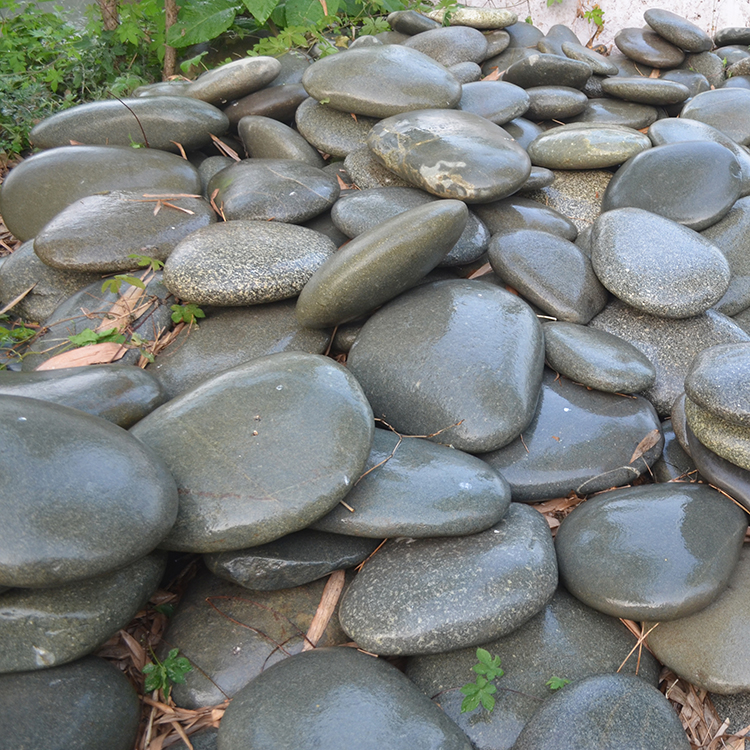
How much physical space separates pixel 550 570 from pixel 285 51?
4564 mm

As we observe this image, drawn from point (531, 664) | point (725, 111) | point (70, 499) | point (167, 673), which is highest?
point (70, 499)

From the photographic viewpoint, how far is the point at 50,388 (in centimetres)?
245

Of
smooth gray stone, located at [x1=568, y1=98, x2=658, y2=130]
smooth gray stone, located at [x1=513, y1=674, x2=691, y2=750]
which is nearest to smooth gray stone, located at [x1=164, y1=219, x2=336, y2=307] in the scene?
smooth gray stone, located at [x1=513, y1=674, x2=691, y2=750]

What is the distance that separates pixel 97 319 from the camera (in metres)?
3.27

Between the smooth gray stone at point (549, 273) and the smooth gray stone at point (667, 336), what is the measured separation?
0.41 feet

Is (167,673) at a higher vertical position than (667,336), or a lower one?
lower

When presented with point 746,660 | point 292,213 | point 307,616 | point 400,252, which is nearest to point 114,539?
point 307,616

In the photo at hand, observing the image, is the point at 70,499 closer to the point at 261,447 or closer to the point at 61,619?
the point at 61,619

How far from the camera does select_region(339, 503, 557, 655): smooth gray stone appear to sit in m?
2.04

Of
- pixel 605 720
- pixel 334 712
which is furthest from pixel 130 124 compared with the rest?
pixel 605 720

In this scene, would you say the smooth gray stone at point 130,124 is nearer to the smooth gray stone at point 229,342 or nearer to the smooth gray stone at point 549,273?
the smooth gray stone at point 229,342

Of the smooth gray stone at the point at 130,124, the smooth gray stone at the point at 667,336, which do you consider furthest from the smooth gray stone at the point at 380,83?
the smooth gray stone at the point at 667,336

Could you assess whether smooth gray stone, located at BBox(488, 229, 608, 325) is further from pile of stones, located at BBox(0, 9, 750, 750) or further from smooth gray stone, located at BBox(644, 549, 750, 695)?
smooth gray stone, located at BBox(644, 549, 750, 695)

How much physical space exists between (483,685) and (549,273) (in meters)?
1.98
